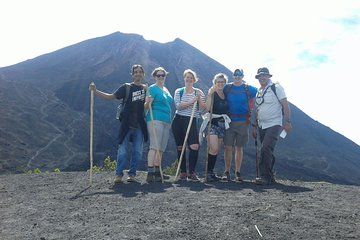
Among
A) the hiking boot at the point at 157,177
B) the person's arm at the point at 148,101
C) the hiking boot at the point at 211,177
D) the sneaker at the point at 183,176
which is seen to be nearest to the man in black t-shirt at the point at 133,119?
the person's arm at the point at 148,101

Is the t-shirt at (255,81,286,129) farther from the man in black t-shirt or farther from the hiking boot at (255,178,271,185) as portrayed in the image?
the man in black t-shirt

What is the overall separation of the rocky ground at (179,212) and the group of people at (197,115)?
20.4 inches

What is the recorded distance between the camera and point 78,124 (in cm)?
4803

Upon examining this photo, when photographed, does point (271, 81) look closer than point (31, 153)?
Yes

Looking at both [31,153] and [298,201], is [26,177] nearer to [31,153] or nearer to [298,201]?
[298,201]

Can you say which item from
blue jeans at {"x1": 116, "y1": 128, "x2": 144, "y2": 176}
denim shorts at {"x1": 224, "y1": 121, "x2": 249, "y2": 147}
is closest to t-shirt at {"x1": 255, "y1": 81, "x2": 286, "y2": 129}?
denim shorts at {"x1": 224, "y1": 121, "x2": 249, "y2": 147}

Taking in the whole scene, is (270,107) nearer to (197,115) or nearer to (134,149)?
(197,115)

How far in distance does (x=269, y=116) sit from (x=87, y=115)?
4597cm

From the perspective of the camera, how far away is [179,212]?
18.2 ft

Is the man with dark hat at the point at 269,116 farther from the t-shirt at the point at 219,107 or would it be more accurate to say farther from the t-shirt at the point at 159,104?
the t-shirt at the point at 159,104

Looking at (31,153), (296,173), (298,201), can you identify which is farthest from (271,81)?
(296,173)

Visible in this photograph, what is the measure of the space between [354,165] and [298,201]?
53.3 m

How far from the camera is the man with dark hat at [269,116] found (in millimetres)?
7938

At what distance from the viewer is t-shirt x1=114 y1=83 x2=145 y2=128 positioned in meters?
7.77
